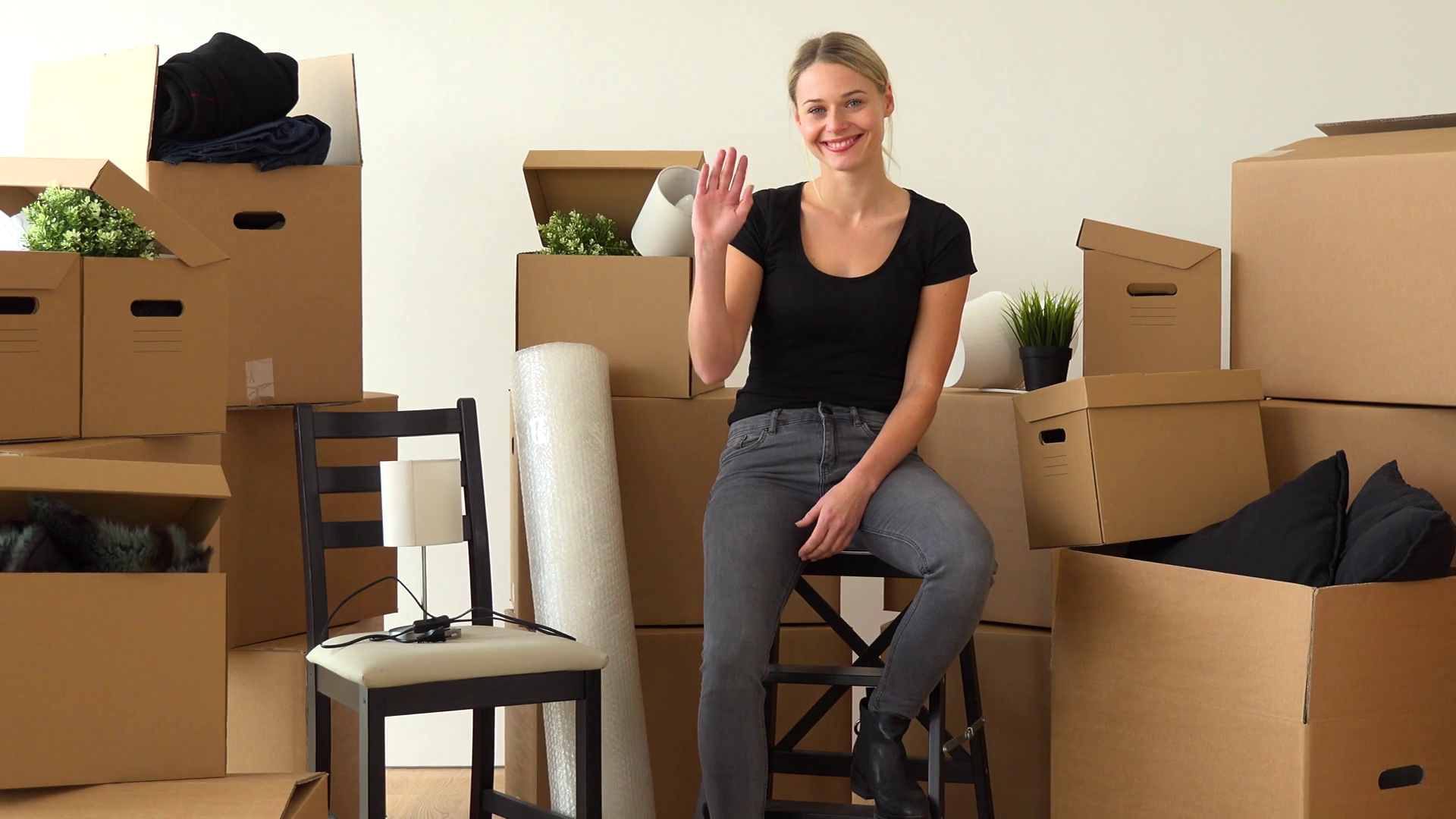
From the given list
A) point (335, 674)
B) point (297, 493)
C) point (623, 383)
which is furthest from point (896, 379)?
point (297, 493)

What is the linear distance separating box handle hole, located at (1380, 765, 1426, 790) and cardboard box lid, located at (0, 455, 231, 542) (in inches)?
56.4

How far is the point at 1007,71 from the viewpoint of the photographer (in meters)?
2.64

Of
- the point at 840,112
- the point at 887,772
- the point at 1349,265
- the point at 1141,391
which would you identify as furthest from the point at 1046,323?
the point at 887,772

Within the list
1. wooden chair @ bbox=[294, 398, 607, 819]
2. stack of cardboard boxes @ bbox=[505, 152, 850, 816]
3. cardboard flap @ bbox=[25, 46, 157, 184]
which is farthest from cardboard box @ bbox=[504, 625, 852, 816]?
cardboard flap @ bbox=[25, 46, 157, 184]

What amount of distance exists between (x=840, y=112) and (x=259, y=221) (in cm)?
100

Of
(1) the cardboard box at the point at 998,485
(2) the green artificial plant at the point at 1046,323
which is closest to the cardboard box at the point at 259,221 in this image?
(1) the cardboard box at the point at 998,485

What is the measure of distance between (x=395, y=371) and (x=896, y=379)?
4.33ft

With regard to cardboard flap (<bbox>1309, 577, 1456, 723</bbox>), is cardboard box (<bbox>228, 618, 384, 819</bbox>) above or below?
below

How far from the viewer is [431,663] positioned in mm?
1581

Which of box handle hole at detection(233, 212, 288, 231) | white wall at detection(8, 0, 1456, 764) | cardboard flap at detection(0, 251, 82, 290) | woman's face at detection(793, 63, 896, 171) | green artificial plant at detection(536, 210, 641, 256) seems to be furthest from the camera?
white wall at detection(8, 0, 1456, 764)

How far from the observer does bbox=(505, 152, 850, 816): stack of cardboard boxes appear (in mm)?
2154

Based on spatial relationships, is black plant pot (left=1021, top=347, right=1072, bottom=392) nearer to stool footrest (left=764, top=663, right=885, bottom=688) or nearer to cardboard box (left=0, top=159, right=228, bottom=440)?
stool footrest (left=764, top=663, right=885, bottom=688)

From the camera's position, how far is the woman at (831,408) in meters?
1.56

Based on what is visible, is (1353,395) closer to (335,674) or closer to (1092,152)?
(1092,152)
